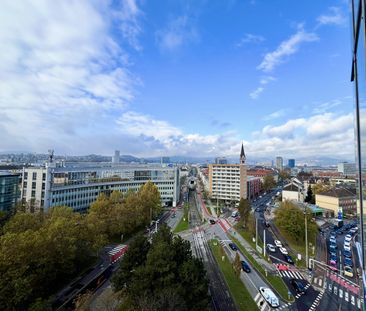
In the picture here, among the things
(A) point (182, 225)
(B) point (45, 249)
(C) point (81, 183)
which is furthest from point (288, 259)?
(C) point (81, 183)

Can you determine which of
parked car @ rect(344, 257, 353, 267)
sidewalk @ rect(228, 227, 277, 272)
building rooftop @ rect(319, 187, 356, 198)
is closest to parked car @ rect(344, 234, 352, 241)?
parked car @ rect(344, 257, 353, 267)

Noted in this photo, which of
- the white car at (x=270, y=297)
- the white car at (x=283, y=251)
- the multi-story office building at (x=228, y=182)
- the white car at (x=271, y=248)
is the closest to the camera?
the white car at (x=270, y=297)

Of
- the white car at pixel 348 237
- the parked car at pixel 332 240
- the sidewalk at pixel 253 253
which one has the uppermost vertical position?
the white car at pixel 348 237

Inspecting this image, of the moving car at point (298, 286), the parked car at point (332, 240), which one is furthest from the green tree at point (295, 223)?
the moving car at point (298, 286)

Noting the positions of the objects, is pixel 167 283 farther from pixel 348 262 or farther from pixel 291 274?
pixel 348 262

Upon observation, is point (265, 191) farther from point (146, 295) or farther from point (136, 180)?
point (146, 295)

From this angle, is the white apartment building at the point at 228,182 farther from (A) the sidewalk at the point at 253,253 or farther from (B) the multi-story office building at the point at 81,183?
(A) the sidewalk at the point at 253,253

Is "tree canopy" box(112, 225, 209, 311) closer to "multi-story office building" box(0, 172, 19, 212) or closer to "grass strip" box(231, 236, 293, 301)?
"grass strip" box(231, 236, 293, 301)
